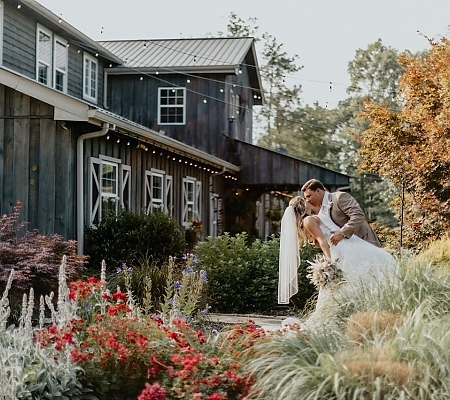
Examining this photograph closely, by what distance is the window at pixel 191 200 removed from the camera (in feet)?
71.0

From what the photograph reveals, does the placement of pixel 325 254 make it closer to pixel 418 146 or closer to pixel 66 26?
pixel 418 146

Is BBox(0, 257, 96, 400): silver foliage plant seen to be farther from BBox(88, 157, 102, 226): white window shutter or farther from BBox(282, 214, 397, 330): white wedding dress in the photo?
BBox(88, 157, 102, 226): white window shutter

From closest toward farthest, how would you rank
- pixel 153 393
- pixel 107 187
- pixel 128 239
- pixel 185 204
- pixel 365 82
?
1. pixel 153 393
2. pixel 128 239
3. pixel 107 187
4. pixel 185 204
5. pixel 365 82

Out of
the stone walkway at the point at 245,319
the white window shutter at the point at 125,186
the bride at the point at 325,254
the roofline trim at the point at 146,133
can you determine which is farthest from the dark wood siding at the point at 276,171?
the bride at the point at 325,254

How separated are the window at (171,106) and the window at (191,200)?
11.3ft

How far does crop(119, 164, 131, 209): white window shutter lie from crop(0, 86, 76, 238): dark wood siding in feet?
8.86

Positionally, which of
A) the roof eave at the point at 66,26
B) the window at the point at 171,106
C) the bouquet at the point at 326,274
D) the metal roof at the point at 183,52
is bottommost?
the bouquet at the point at 326,274

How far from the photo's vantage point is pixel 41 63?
18938 mm

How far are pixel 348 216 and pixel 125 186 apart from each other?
841 centimetres

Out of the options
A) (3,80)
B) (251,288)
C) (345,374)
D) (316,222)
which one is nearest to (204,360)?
(345,374)

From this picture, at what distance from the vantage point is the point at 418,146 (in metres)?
18.1

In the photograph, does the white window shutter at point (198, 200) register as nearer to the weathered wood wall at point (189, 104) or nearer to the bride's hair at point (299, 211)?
the weathered wood wall at point (189, 104)

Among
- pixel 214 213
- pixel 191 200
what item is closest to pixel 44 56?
pixel 191 200

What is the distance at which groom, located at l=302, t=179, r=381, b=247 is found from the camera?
30.2ft
